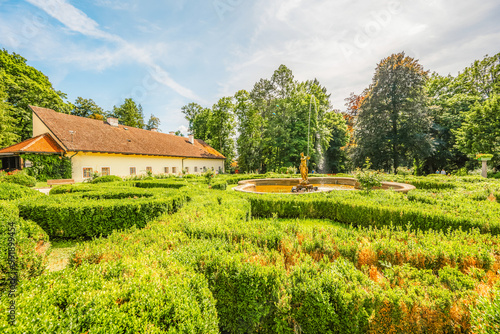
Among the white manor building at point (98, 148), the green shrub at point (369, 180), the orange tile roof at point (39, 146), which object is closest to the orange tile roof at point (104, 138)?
the white manor building at point (98, 148)

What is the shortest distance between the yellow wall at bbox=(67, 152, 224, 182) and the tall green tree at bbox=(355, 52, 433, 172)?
82.2ft

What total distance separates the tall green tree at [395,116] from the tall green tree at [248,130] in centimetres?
1441

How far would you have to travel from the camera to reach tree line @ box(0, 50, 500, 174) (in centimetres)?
2292

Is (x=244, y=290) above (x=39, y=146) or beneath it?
beneath

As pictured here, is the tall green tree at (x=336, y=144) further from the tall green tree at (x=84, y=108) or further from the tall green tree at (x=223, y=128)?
the tall green tree at (x=84, y=108)

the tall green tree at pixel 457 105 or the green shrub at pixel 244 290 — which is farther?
the tall green tree at pixel 457 105

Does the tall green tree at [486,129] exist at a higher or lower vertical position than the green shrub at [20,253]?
higher

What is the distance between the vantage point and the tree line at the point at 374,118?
22.9m

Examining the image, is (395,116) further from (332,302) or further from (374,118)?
(332,302)

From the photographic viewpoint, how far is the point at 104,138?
22203mm

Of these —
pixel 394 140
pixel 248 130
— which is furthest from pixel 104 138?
pixel 394 140

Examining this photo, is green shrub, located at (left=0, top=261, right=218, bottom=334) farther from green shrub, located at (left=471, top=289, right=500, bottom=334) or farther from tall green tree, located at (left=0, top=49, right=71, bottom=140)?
tall green tree, located at (left=0, top=49, right=71, bottom=140)

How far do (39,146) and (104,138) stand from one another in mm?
5418

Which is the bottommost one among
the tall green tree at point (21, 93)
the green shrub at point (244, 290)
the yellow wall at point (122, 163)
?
the green shrub at point (244, 290)
